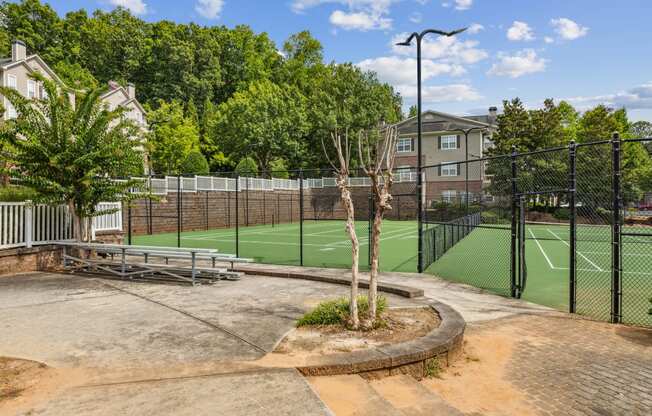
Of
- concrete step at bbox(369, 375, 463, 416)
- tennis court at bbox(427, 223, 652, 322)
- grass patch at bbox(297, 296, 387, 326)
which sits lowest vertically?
tennis court at bbox(427, 223, 652, 322)

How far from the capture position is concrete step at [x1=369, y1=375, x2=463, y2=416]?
366cm

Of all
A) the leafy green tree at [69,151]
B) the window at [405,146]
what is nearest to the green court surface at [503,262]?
the leafy green tree at [69,151]

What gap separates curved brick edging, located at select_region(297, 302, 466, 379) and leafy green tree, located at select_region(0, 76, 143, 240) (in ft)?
29.2

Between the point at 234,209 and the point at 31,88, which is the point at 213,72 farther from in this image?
the point at 234,209

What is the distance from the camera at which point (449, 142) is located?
154ft

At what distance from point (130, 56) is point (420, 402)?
Answer: 2609 inches

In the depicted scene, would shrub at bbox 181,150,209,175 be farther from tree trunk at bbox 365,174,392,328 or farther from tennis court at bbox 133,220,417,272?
tree trunk at bbox 365,174,392,328

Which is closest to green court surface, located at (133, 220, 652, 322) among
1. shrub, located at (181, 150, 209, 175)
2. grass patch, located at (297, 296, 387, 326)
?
grass patch, located at (297, 296, 387, 326)

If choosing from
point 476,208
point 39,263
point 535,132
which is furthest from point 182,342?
point 535,132

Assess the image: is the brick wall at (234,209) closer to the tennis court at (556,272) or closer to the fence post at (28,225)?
the tennis court at (556,272)

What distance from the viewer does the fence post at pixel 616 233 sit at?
6473 mm

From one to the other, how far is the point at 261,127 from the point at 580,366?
40.7 metres

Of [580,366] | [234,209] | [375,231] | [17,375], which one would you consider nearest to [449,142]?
[234,209]

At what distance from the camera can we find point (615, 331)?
6230 mm
